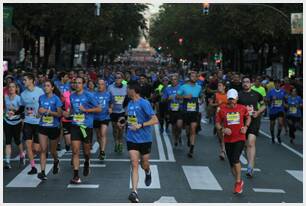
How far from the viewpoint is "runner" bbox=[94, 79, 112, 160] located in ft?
43.2

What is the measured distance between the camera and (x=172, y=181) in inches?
425

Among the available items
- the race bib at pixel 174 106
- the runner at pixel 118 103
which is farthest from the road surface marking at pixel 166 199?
the race bib at pixel 174 106

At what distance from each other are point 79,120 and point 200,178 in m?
2.27

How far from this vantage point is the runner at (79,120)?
10.3m

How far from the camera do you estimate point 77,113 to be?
10453mm

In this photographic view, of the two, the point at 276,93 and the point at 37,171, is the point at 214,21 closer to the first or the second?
the point at 276,93

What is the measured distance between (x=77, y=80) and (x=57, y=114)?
63 cm

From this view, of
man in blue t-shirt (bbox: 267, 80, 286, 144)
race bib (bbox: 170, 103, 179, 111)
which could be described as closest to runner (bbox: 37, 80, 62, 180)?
race bib (bbox: 170, 103, 179, 111)

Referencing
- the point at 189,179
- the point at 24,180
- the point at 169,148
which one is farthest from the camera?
the point at 169,148

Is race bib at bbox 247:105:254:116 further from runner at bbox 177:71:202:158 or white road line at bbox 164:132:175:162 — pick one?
runner at bbox 177:71:202:158

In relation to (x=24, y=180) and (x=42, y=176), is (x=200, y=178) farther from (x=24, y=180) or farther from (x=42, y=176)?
(x=24, y=180)

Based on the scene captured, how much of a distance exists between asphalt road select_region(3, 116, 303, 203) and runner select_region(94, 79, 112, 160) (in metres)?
0.43

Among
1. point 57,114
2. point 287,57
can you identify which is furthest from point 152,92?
point 287,57

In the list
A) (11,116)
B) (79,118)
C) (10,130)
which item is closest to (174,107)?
(10,130)
